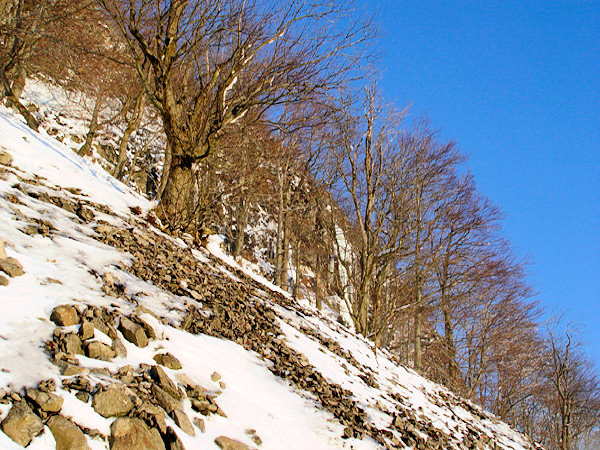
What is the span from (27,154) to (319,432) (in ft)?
16.5

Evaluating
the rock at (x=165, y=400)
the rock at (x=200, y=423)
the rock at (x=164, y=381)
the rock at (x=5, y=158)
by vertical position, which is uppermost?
the rock at (x=5, y=158)

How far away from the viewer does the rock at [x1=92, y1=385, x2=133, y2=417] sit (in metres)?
2.07

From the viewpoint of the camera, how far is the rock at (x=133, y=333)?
281 cm

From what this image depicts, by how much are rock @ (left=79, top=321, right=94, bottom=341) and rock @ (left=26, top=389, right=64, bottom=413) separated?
583mm

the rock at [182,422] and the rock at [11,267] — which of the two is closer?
the rock at [182,422]

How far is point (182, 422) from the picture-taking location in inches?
91.6

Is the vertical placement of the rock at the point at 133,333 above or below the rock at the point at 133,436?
above

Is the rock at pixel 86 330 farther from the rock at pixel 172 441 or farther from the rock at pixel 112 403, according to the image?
the rock at pixel 172 441

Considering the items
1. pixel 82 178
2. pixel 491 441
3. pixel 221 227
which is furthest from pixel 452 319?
pixel 82 178

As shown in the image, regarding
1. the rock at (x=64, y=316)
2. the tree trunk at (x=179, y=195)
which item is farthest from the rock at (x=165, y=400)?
the tree trunk at (x=179, y=195)

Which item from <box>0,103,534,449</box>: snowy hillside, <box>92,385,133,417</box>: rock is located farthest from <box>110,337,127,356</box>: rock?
<box>92,385,133,417</box>: rock

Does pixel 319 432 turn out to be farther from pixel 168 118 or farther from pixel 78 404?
pixel 168 118

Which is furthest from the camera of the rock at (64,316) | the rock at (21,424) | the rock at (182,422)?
the rock at (64,316)

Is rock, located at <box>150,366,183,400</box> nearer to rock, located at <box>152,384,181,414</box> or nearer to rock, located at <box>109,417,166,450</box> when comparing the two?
rock, located at <box>152,384,181,414</box>
